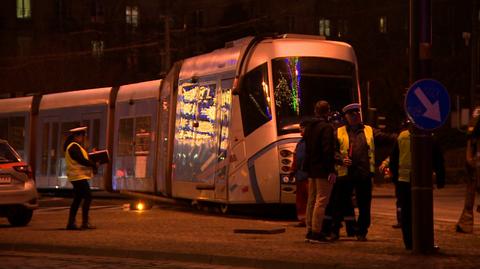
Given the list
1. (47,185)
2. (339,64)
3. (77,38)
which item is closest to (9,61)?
(77,38)

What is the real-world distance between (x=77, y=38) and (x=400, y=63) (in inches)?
1032

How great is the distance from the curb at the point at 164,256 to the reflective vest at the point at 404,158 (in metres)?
2.51

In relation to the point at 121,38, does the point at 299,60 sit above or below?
below

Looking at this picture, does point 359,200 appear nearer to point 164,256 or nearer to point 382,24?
point 164,256

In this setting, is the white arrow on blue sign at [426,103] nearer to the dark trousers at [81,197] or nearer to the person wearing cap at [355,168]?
the person wearing cap at [355,168]

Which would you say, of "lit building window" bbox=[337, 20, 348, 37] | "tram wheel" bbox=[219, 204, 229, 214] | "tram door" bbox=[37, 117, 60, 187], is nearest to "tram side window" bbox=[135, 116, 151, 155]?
"tram wheel" bbox=[219, 204, 229, 214]

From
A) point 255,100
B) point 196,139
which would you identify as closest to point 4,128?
point 196,139

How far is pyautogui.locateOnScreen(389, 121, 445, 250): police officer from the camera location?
13.6m

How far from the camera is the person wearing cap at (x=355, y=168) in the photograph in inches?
594

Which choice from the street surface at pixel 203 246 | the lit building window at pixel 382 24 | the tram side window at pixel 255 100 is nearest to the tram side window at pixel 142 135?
the street surface at pixel 203 246

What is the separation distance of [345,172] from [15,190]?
20.3 feet

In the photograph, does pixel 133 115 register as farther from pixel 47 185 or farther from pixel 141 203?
pixel 47 185

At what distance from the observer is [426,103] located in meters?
12.8

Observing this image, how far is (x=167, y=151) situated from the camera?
23.1 meters
